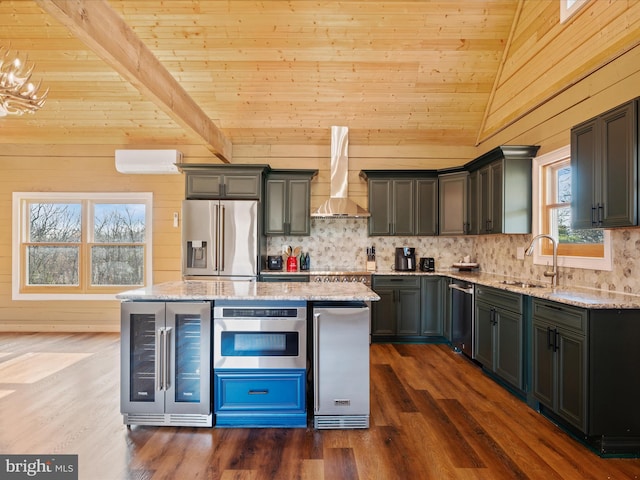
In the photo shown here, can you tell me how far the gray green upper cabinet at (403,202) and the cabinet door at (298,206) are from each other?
922mm

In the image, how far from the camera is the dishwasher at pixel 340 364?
8.84 ft

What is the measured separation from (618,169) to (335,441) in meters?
2.70

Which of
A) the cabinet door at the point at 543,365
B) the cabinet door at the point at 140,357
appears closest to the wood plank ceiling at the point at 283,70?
the cabinet door at the point at 140,357

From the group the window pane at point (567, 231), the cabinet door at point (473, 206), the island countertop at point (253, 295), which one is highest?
the cabinet door at point (473, 206)

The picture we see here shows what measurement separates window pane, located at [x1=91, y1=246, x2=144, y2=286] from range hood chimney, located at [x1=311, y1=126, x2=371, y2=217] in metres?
2.93

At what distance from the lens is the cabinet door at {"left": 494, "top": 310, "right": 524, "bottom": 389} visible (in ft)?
10.6

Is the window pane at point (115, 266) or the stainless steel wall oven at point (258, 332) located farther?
the window pane at point (115, 266)

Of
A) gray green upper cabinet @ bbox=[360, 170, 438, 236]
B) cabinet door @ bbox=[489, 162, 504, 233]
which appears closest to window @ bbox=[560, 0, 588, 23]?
cabinet door @ bbox=[489, 162, 504, 233]

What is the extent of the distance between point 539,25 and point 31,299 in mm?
7586

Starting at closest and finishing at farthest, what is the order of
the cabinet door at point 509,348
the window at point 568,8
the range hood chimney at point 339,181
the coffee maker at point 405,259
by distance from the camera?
the cabinet door at point 509,348, the window at point 568,8, the range hood chimney at point 339,181, the coffee maker at point 405,259

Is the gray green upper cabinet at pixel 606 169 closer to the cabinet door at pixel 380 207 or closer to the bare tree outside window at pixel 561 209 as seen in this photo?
the bare tree outside window at pixel 561 209

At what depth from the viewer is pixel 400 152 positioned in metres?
5.93

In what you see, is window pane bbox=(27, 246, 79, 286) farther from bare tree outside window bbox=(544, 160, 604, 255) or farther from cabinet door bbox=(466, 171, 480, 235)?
bare tree outside window bbox=(544, 160, 604, 255)

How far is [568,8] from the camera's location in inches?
137
